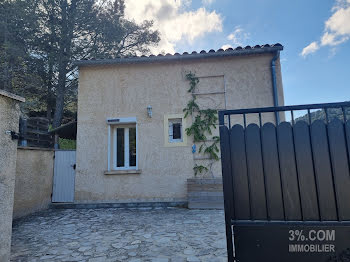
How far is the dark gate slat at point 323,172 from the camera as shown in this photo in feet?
6.43

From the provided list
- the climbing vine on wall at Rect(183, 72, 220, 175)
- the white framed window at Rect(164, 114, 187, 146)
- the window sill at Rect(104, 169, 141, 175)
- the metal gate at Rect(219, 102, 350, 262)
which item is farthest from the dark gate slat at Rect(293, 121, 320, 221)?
the window sill at Rect(104, 169, 141, 175)

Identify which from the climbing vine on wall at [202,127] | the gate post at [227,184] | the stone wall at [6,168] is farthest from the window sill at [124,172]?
the gate post at [227,184]

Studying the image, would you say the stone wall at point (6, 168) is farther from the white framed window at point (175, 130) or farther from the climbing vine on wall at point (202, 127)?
the climbing vine on wall at point (202, 127)

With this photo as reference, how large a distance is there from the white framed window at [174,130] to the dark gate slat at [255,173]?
17.8 feet

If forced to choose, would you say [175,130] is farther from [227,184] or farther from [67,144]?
[67,144]

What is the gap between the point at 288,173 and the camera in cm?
204

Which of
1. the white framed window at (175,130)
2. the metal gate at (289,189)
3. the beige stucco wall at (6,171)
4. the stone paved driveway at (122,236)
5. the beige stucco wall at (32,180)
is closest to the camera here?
the metal gate at (289,189)

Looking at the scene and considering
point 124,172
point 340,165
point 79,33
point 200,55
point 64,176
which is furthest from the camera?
point 79,33

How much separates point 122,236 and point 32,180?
4402mm

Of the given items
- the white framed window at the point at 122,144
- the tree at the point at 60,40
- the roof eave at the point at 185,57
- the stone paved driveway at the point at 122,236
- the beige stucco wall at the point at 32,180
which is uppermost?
the tree at the point at 60,40

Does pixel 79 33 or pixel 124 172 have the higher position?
pixel 79 33

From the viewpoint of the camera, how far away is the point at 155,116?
25.3 feet

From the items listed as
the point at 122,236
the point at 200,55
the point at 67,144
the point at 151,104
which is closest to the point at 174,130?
the point at 151,104

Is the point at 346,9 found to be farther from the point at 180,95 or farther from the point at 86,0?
the point at 86,0
